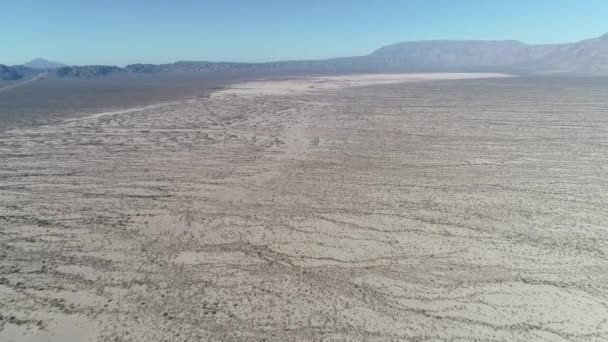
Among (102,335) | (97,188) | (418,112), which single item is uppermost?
(418,112)

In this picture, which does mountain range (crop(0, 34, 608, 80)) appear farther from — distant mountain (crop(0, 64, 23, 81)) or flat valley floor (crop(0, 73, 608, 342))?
flat valley floor (crop(0, 73, 608, 342))

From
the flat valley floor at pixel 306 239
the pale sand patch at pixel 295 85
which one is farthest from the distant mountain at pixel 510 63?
the flat valley floor at pixel 306 239

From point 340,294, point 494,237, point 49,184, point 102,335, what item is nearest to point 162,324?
point 102,335

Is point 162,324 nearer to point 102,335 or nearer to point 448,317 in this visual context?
point 102,335

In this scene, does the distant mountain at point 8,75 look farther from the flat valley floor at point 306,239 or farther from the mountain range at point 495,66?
the flat valley floor at point 306,239

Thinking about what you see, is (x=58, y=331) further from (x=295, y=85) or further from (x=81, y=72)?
(x=81, y=72)

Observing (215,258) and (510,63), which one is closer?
(215,258)

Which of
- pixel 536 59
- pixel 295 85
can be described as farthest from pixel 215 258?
pixel 536 59

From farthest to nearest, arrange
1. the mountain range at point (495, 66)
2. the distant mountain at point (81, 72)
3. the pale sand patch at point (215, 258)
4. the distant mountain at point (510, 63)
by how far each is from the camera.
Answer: the distant mountain at point (81, 72)
the distant mountain at point (510, 63)
the mountain range at point (495, 66)
the pale sand patch at point (215, 258)
